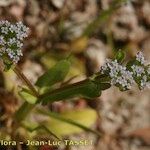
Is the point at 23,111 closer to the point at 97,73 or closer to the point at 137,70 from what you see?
the point at 97,73

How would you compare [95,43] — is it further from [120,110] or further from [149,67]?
[149,67]

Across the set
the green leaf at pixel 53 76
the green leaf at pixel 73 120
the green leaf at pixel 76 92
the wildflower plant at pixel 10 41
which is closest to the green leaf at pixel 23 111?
the green leaf at pixel 53 76

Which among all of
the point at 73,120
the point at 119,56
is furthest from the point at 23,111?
the point at 119,56

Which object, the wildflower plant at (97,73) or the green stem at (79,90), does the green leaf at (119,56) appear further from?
the green stem at (79,90)

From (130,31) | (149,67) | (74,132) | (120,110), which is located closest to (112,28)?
(130,31)

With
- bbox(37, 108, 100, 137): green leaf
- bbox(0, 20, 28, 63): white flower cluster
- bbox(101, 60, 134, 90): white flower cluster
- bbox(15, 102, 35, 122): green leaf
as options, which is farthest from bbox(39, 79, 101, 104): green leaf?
bbox(37, 108, 100, 137): green leaf

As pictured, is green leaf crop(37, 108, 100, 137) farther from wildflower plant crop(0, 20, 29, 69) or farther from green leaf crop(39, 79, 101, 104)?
wildflower plant crop(0, 20, 29, 69)
